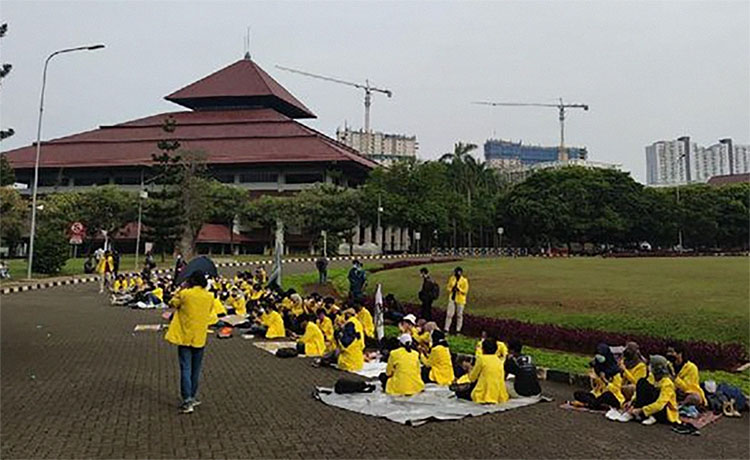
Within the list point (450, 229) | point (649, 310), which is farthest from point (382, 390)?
point (450, 229)

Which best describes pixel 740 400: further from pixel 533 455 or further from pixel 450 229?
pixel 450 229

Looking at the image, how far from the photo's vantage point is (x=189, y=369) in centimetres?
801

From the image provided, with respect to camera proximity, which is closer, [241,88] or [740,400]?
[740,400]

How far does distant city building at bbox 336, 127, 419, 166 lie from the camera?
147750 mm

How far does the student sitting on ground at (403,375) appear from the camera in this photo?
935 cm

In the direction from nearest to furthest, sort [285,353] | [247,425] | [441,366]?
[247,425] → [441,366] → [285,353]

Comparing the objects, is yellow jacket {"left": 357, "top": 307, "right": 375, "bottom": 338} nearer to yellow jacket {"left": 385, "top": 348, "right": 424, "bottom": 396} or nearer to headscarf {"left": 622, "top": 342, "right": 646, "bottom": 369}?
yellow jacket {"left": 385, "top": 348, "right": 424, "bottom": 396}

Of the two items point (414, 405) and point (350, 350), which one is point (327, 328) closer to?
point (350, 350)

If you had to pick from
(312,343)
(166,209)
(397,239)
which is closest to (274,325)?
(312,343)

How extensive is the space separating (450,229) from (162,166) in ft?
88.9

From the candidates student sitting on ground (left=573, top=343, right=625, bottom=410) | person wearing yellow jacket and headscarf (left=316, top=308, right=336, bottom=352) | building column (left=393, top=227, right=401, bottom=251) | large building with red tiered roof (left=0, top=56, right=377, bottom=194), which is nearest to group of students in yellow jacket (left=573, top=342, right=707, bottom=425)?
student sitting on ground (left=573, top=343, right=625, bottom=410)

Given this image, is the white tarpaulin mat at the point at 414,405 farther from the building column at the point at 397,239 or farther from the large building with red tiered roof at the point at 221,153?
the building column at the point at 397,239

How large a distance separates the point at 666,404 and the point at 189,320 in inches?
227

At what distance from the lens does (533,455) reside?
6.66 m
